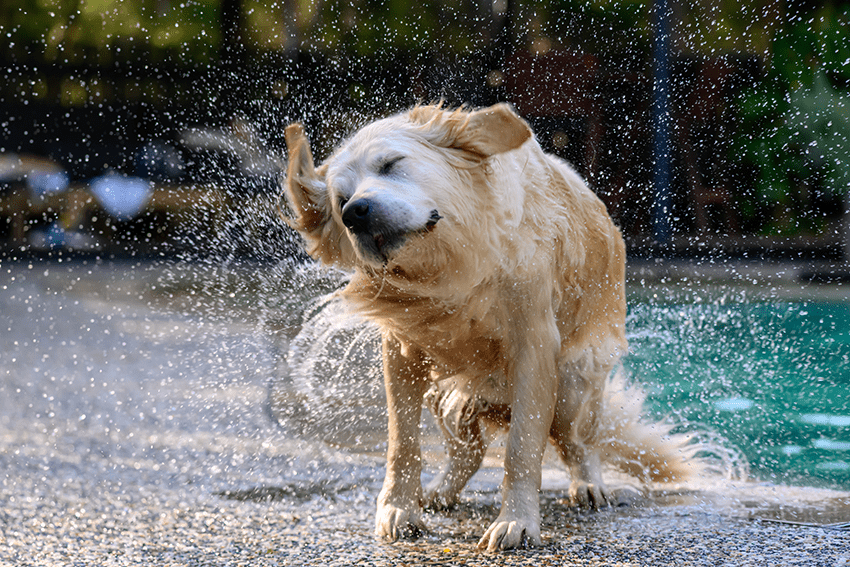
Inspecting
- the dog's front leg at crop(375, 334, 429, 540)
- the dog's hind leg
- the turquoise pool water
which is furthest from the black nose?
the turquoise pool water

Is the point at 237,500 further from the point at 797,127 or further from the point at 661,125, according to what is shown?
the point at 797,127

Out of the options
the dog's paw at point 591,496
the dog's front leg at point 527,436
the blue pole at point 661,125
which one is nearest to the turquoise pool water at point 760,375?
the dog's paw at point 591,496

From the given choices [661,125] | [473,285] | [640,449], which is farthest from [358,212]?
[661,125]

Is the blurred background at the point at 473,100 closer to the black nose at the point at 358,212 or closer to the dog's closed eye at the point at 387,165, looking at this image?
the dog's closed eye at the point at 387,165

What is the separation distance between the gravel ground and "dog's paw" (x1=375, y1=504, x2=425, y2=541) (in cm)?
6

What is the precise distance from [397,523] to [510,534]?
0.40 metres

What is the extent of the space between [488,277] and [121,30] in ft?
45.5

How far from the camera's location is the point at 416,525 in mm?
2842

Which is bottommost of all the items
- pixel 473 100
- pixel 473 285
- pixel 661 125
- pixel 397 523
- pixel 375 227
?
pixel 397 523

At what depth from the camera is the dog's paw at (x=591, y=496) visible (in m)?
3.23

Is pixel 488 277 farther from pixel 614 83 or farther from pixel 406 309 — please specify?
pixel 614 83

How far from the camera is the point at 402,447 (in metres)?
2.97

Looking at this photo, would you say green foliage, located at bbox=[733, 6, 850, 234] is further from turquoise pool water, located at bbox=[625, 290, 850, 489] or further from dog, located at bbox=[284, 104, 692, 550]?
dog, located at bbox=[284, 104, 692, 550]

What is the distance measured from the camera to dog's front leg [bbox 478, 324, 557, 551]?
2682 millimetres
